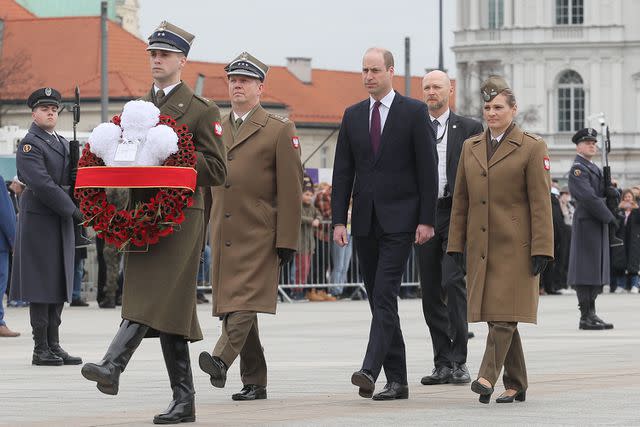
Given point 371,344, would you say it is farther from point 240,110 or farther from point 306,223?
point 306,223

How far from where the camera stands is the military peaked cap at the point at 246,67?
1222 centimetres

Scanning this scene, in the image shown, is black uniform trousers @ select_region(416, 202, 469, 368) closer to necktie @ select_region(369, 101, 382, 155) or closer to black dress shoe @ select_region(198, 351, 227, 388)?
necktie @ select_region(369, 101, 382, 155)

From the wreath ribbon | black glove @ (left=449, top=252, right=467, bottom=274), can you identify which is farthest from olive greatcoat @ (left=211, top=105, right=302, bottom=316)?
the wreath ribbon

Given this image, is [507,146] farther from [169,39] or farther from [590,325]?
[590,325]

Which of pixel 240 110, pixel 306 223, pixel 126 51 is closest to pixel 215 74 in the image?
pixel 126 51

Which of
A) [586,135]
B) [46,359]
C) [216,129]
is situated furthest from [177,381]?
[586,135]

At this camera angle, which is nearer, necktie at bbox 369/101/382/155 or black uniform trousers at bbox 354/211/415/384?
black uniform trousers at bbox 354/211/415/384

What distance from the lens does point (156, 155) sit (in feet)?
33.6

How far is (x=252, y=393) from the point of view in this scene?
12156mm

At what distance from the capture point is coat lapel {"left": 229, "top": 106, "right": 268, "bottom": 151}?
12.2 meters

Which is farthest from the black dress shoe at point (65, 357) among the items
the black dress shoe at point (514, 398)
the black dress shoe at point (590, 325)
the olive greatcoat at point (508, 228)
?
the black dress shoe at point (590, 325)

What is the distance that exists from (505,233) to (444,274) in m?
1.69

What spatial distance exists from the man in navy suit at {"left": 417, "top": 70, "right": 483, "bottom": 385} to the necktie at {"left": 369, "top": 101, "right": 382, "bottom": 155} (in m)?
1.34

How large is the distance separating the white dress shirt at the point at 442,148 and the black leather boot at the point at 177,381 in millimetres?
3579
